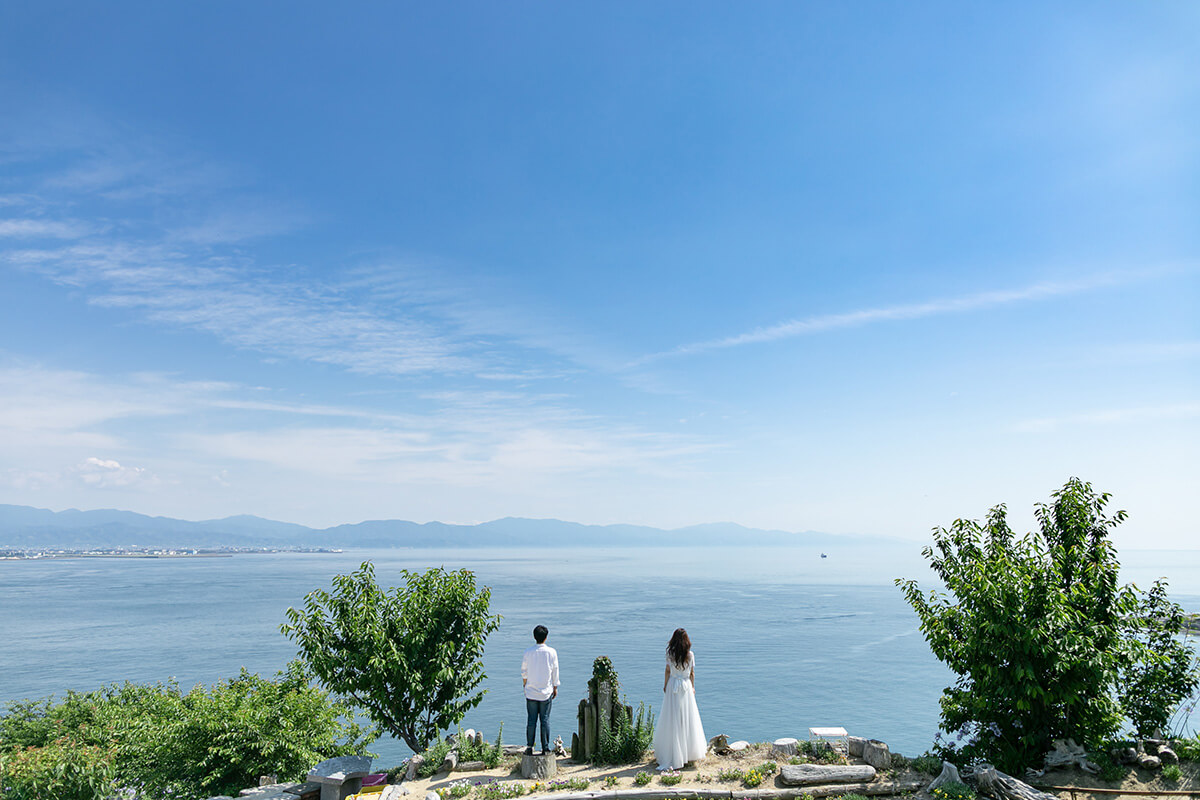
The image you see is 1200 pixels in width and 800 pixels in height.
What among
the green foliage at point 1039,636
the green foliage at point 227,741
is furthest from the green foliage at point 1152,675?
the green foliage at point 227,741

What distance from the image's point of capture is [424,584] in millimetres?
12625

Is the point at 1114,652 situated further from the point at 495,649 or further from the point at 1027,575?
the point at 495,649

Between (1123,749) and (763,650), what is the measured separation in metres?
55.0

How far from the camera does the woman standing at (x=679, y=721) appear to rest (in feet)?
35.5

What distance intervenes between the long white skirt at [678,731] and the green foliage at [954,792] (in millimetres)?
3268

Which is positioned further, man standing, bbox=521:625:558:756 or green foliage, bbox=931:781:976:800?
man standing, bbox=521:625:558:756

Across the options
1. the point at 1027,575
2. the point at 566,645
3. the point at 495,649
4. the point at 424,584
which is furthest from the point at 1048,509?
the point at 495,649

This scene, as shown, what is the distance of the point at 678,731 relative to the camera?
10875 millimetres

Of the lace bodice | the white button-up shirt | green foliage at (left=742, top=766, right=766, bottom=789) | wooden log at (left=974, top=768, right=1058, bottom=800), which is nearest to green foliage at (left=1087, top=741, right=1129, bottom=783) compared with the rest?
wooden log at (left=974, top=768, right=1058, bottom=800)

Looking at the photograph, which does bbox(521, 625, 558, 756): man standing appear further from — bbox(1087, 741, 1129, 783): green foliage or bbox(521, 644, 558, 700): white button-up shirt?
bbox(1087, 741, 1129, 783): green foliage

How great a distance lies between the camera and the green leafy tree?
11781 mm

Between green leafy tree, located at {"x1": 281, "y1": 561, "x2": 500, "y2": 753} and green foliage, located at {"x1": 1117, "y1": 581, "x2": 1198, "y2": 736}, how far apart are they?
33.0 feet

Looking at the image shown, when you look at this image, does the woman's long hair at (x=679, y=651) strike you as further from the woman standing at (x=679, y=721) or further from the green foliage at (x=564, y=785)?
the green foliage at (x=564, y=785)

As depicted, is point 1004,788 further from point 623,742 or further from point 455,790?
point 455,790
